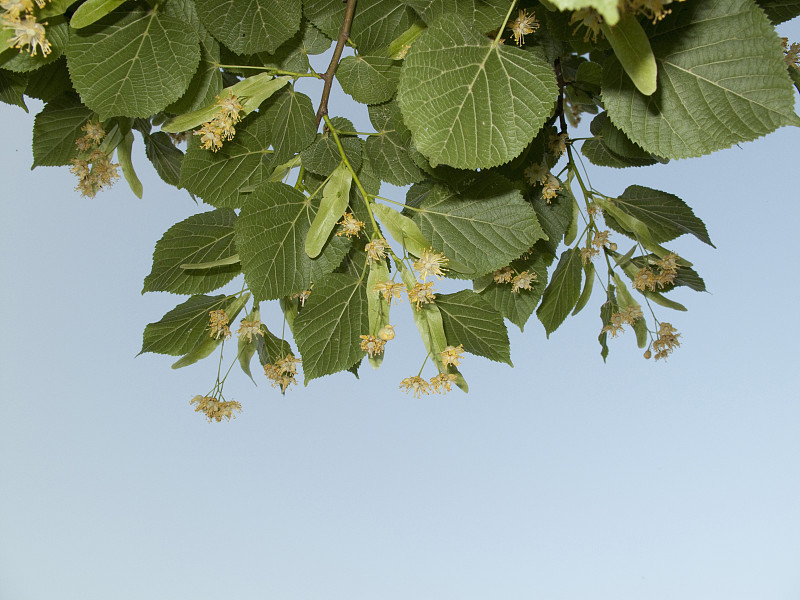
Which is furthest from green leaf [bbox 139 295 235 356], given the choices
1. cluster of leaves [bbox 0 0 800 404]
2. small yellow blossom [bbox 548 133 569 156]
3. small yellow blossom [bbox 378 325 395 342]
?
small yellow blossom [bbox 548 133 569 156]

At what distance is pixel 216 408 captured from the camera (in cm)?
77

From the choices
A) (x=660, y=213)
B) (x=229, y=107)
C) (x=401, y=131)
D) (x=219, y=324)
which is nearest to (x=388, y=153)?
(x=401, y=131)

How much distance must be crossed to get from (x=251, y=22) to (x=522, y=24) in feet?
0.88

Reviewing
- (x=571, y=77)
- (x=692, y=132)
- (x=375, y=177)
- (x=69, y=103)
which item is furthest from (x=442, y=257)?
(x=69, y=103)

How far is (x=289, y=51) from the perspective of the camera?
71 centimetres

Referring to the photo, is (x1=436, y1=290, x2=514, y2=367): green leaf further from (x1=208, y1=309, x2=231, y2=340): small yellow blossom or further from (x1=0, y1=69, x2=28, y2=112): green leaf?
(x1=0, y1=69, x2=28, y2=112): green leaf

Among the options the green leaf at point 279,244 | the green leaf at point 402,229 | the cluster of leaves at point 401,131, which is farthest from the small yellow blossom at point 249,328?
the green leaf at point 402,229

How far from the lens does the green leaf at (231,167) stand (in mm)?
684

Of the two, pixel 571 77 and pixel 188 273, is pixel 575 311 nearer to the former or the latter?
pixel 571 77

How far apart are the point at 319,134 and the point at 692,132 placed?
1.21ft

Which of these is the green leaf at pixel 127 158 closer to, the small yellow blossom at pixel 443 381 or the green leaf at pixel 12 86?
the green leaf at pixel 12 86

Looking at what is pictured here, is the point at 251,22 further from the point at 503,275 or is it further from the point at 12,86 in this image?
the point at 503,275

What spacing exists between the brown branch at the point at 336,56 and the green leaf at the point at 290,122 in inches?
0.6

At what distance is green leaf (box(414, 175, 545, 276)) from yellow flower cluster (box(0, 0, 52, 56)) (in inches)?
15.1
